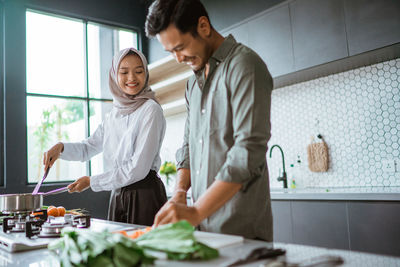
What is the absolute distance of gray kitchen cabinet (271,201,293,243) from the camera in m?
2.51

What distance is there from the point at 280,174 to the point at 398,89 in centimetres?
122

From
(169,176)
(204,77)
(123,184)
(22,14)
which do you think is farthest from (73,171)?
(204,77)

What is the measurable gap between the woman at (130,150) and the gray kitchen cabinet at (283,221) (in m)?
1.08

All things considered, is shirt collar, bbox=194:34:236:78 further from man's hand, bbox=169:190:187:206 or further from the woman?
the woman

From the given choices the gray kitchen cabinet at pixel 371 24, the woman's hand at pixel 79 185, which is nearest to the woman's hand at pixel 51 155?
→ the woman's hand at pixel 79 185

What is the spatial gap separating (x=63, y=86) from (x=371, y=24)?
3.53m

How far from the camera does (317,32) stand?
2580 mm

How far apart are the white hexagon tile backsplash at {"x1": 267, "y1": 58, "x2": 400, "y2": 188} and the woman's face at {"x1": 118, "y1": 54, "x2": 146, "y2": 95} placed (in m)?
1.69

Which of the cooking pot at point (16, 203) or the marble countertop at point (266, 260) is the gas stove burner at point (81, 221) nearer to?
the cooking pot at point (16, 203)

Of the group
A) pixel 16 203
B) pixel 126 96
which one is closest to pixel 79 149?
pixel 126 96

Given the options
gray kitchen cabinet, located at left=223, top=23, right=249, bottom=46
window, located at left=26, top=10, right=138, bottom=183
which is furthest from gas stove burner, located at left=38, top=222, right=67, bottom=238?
window, located at left=26, top=10, right=138, bottom=183

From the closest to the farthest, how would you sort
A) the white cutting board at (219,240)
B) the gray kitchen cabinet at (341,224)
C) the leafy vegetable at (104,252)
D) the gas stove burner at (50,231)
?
the leafy vegetable at (104,252), the white cutting board at (219,240), the gas stove burner at (50,231), the gray kitchen cabinet at (341,224)

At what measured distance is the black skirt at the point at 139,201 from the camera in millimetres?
1731

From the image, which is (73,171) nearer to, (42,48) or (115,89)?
(42,48)
